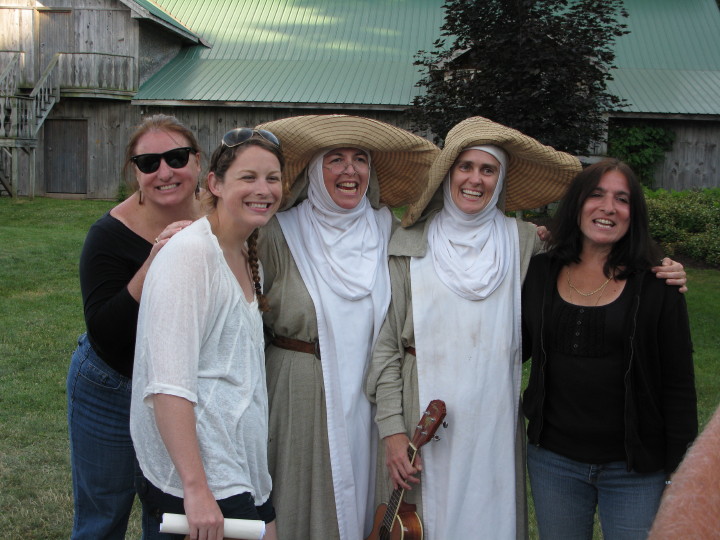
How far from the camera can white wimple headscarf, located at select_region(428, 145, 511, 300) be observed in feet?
9.99

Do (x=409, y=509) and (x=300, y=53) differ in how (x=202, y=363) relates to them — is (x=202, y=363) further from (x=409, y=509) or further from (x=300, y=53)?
(x=300, y=53)

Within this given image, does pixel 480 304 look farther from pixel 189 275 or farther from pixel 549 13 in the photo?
pixel 549 13

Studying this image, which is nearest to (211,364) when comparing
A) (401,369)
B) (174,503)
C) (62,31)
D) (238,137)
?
(174,503)

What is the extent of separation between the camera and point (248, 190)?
96.3 inches

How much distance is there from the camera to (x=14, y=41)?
1869cm

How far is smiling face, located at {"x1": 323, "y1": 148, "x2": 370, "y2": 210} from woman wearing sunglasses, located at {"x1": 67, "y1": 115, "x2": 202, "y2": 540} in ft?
1.82

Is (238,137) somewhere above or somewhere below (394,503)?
above

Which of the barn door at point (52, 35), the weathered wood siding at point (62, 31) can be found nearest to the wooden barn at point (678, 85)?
the weathered wood siding at point (62, 31)

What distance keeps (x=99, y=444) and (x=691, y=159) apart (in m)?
16.8

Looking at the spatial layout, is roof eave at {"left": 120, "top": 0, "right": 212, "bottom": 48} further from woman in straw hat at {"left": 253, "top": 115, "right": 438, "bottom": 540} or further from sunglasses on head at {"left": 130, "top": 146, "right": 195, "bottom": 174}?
sunglasses on head at {"left": 130, "top": 146, "right": 195, "bottom": 174}

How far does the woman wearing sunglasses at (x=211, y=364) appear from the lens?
2158 millimetres

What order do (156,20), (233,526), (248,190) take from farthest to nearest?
(156,20) → (248,190) → (233,526)

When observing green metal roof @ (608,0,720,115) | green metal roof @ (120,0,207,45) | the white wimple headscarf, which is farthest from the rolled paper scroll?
green metal roof @ (120,0,207,45)

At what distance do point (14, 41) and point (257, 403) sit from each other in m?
18.9
